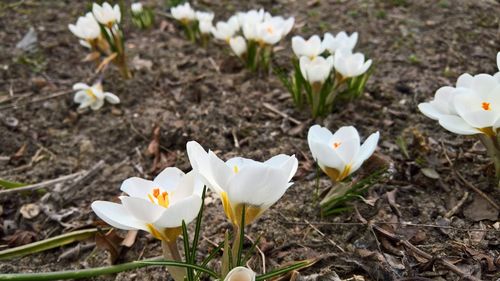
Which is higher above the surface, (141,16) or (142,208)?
(142,208)

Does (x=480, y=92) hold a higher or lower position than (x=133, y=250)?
higher

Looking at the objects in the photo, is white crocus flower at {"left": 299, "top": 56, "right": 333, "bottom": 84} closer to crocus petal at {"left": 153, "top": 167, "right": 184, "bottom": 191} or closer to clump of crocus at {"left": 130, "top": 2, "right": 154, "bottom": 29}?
crocus petal at {"left": 153, "top": 167, "right": 184, "bottom": 191}

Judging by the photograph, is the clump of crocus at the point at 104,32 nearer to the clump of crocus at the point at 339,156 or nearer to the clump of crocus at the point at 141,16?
the clump of crocus at the point at 141,16

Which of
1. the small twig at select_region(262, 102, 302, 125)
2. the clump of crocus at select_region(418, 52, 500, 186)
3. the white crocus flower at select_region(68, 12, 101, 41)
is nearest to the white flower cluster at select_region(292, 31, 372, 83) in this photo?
the small twig at select_region(262, 102, 302, 125)

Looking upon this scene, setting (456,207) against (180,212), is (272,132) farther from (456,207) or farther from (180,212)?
(180,212)

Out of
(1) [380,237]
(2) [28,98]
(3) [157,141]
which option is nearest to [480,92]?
(1) [380,237]

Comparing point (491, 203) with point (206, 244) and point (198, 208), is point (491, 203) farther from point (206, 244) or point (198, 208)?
point (198, 208)

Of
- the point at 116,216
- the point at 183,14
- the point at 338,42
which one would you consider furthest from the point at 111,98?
the point at 116,216
